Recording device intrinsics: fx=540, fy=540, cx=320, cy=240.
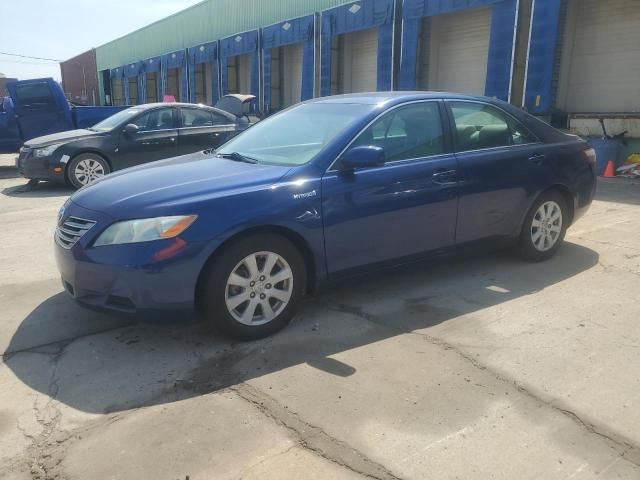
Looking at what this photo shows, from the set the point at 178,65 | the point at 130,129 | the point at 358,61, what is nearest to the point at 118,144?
the point at 130,129

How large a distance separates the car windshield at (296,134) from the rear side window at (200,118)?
224 inches

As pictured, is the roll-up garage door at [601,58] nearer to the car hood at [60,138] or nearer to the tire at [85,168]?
the tire at [85,168]

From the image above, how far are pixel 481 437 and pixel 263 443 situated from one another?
103cm

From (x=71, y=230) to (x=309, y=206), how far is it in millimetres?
1545

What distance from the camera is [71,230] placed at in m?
3.48

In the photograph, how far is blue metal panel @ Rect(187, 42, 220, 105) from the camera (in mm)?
27781

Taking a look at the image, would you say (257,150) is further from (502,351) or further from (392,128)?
(502,351)

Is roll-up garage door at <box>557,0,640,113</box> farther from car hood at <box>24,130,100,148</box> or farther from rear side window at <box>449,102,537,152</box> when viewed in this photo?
car hood at <box>24,130,100,148</box>

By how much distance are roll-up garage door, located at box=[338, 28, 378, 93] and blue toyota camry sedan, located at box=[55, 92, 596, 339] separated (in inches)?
569

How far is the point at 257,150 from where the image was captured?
4.26 m

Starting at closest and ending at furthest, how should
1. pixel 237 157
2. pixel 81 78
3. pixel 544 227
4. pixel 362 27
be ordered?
pixel 237 157 < pixel 544 227 < pixel 362 27 < pixel 81 78

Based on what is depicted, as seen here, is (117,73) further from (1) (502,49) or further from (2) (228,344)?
(2) (228,344)

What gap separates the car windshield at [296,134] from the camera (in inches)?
155

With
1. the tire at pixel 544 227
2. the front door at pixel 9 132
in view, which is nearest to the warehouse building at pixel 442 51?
the tire at pixel 544 227
